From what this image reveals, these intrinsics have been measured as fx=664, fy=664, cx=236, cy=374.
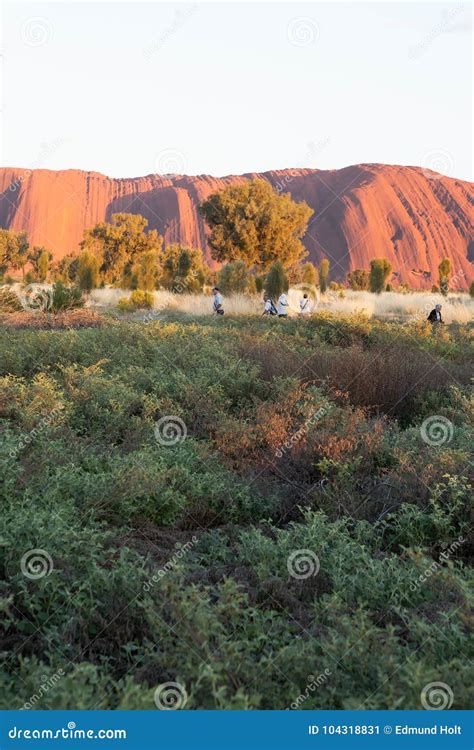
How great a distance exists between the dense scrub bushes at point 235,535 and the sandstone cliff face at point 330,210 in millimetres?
105623

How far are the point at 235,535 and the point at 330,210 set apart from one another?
125 metres

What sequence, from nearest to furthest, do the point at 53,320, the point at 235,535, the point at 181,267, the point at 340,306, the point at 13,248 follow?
the point at 235,535
the point at 53,320
the point at 340,306
the point at 181,267
the point at 13,248

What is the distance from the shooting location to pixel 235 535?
504 centimetres

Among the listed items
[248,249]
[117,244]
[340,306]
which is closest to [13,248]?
[117,244]

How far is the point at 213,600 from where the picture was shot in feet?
13.1

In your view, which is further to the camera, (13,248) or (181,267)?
(13,248)

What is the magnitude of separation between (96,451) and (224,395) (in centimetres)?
248

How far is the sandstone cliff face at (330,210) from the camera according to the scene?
12056 cm

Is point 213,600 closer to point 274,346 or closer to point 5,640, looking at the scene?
point 5,640

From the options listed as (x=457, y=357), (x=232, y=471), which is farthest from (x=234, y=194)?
(x=232, y=471)

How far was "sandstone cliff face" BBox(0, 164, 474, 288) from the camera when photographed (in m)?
121

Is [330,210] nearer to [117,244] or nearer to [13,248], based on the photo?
[117,244]

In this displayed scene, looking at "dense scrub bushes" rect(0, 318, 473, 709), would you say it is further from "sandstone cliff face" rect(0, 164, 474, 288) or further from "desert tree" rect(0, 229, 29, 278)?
"sandstone cliff face" rect(0, 164, 474, 288)

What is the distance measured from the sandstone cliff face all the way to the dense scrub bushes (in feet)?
347
